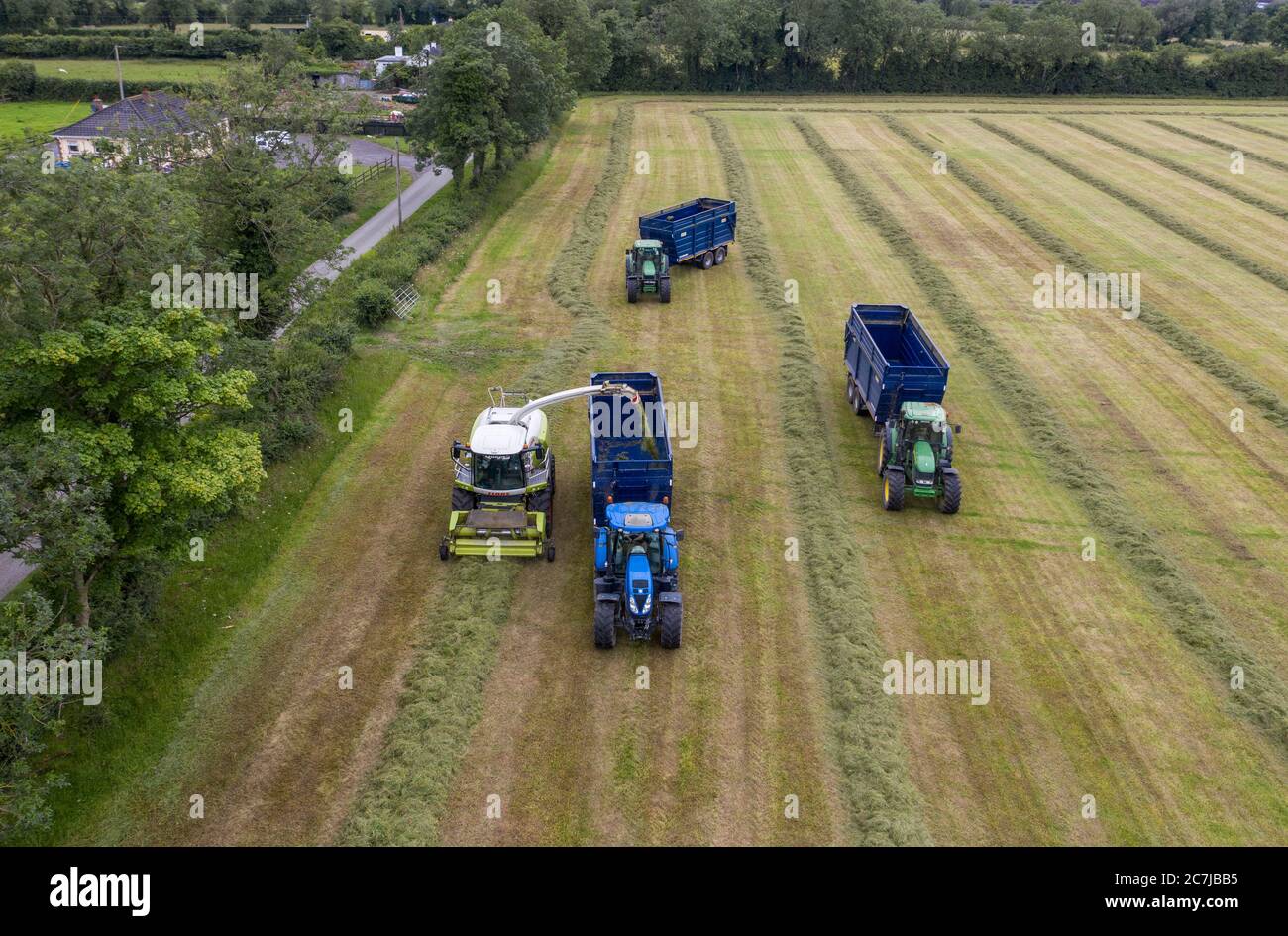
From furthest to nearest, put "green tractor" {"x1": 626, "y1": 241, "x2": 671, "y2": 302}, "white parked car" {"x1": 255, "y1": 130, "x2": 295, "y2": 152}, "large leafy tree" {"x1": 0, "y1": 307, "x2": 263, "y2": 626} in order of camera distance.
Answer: "green tractor" {"x1": 626, "y1": 241, "x2": 671, "y2": 302}
"white parked car" {"x1": 255, "y1": 130, "x2": 295, "y2": 152}
"large leafy tree" {"x1": 0, "y1": 307, "x2": 263, "y2": 626}

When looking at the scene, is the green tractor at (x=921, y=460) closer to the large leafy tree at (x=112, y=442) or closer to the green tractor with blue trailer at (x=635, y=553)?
the green tractor with blue trailer at (x=635, y=553)

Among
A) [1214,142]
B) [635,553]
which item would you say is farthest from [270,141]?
[1214,142]

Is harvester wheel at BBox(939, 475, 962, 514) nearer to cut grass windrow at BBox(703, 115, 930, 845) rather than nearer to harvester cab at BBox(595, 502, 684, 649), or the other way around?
cut grass windrow at BBox(703, 115, 930, 845)

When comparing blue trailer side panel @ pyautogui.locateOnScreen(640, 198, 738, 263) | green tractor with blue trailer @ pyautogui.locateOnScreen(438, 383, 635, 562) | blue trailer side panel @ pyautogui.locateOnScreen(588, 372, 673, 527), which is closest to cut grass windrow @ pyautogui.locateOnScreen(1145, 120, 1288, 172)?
blue trailer side panel @ pyautogui.locateOnScreen(640, 198, 738, 263)

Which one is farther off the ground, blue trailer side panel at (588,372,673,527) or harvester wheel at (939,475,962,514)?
blue trailer side panel at (588,372,673,527)

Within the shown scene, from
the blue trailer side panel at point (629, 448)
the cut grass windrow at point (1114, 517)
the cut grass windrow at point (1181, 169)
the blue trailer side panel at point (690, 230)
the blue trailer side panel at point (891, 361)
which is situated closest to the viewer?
the cut grass windrow at point (1114, 517)

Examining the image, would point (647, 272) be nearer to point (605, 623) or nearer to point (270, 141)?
point (270, 141)

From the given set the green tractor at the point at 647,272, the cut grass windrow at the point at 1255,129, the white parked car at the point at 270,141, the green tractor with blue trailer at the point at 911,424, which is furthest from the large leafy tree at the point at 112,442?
the cut grass windrow at the point at 1255,129
